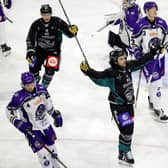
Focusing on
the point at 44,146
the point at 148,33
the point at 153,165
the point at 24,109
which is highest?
the point at 148,33

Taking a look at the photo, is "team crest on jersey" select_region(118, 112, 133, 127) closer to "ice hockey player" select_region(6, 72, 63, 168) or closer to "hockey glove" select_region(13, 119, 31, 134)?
"ice hockey player" select_region(6, 72, 63, 168)

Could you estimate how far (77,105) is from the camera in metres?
6.93

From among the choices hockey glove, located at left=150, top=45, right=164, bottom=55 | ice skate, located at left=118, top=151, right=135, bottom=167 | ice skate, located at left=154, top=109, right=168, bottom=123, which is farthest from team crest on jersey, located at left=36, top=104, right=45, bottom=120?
ice skate, located at left=154, top=109, right=168, bottom=123

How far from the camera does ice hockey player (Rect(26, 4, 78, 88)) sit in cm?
639

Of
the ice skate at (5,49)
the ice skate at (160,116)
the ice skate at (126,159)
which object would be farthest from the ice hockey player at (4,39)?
the ice skate at (126,159)

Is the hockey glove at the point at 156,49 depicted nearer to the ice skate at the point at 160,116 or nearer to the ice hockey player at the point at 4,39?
the ice skate at the point at 160,116

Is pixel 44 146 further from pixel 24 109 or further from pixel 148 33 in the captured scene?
pixel 148 33

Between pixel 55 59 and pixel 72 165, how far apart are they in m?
1.56

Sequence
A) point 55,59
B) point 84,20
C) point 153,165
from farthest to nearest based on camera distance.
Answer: point 84,20
point 55,59
point 153,165

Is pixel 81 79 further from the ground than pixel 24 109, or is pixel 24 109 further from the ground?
pixel 24 109

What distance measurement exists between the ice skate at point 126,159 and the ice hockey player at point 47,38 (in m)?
1.65

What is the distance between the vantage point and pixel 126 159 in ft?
18.0

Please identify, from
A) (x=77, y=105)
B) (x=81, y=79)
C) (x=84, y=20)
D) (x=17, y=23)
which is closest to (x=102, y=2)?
(x=84, y=20)

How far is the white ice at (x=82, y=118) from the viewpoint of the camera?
18.8ft
